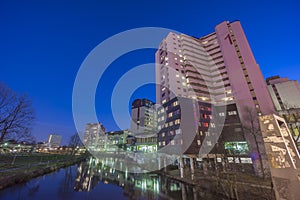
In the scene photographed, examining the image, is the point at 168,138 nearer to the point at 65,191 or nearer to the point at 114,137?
the point at 65,191

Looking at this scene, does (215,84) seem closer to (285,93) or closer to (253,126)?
(253,126)

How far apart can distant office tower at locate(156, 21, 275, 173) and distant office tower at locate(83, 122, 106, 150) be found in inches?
3164

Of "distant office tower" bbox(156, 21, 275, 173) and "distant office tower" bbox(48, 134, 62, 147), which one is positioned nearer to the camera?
"distant office tower" bbox(156, 21, 275, 173)

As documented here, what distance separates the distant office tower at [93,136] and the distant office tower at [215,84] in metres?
80.4

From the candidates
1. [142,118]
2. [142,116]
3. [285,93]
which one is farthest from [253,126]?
[142,116]

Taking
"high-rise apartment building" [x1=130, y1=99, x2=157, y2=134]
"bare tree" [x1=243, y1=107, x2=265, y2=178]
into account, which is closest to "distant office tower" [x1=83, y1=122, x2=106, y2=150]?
"high-rise apartment building" [x1=130, y1=99, x2=157, y2=134]

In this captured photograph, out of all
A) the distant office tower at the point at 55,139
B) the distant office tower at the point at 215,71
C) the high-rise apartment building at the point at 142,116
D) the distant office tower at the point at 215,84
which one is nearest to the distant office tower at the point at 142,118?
the high-rise apartment building at the point at 142,116

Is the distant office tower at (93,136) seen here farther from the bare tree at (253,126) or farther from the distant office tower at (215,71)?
the bare tree at (253,126)

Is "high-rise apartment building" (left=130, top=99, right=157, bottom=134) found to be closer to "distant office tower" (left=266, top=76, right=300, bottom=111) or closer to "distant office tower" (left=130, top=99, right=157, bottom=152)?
"distant office tower" (left=130, top=99, right=157, bottom=152)

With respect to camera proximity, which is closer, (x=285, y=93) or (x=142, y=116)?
(x=285, y=93)

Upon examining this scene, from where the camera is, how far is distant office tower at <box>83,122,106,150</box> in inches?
4518

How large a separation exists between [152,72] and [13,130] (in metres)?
58.4

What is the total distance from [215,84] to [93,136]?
11306 cm

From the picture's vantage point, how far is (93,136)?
4956 inches
